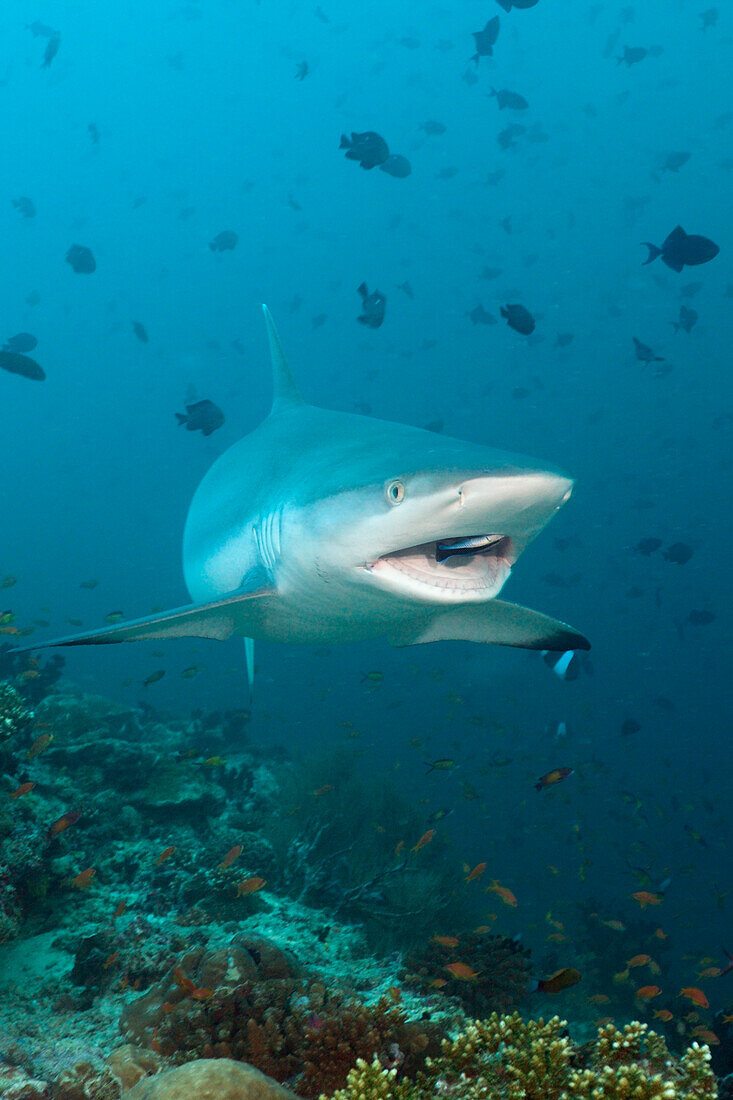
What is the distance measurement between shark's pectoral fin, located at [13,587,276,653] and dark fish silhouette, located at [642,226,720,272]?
6671mm

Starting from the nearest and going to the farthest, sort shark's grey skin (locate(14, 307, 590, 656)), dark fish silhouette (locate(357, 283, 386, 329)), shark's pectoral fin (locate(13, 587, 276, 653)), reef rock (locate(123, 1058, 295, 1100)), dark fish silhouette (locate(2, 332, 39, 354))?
reef rock (locate(123, 1058, 295, 1100))
shark's grey skin (locate(14, 307, 590, 656))
shark's pectoral fin (locate(13, 587, 276, 653))
dark fish silhouette (locate(357, 283, 386, 329))
dark fish silhouette (locate(2, 332, 39, 354))

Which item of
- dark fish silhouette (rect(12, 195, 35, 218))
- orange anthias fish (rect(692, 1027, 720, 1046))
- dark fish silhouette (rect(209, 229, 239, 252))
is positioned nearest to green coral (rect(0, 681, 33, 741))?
orange anthias fish (rect(692, 1027, 720, 1046))

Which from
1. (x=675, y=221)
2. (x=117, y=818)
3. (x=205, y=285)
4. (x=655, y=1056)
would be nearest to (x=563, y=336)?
(x=117, y=818)

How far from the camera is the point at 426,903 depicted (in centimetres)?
735

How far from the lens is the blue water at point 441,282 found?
156ft

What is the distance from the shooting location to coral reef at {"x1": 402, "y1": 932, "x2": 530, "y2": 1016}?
4.14 metres

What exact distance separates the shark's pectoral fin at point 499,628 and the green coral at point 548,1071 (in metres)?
2.35

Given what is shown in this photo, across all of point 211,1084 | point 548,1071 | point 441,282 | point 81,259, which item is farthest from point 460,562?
point 441,282

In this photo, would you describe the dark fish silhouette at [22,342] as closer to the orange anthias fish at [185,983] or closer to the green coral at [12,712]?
the green coral at [12,712]

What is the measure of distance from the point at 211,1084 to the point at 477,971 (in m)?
3.14

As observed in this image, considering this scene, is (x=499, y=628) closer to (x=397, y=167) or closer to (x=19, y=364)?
Result: (x=19, y=364)

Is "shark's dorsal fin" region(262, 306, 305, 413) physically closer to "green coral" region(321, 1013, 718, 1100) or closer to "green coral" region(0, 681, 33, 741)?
"green coral" region(0, 681, 33, 741)

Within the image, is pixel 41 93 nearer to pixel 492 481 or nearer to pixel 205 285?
pixel 205 285

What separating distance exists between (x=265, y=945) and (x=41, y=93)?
88446 mm
